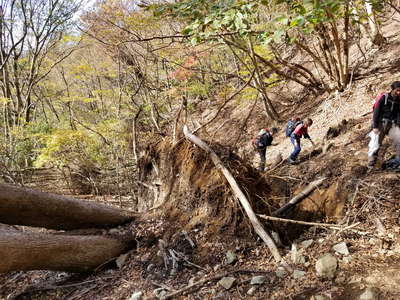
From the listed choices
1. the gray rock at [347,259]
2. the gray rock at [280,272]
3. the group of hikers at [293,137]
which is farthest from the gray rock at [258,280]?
the group of hikers at [293,137]

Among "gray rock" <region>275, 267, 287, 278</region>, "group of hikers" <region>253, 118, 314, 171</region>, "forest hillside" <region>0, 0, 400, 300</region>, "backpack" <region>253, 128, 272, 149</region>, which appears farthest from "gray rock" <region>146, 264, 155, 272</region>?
"backpack" <region>253, 128, 272, 149</region>

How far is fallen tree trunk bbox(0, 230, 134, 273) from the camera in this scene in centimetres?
319

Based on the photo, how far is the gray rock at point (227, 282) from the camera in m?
3.03

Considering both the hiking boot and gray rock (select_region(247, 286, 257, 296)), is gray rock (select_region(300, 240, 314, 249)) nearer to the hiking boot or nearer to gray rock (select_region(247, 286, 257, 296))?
gray rock (select_region(247, 286, 257, 296))

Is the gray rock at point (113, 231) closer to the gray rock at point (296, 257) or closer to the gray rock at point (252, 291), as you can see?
the gray rock at point (252, 291)

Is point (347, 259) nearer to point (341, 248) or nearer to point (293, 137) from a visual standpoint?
point (341, 248)

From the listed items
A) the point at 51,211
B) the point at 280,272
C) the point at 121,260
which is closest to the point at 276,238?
the point at 280,272

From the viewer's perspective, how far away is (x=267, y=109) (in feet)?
38.1

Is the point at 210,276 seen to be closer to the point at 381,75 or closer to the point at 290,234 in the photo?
the point at 290,234

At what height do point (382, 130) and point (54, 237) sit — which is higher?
point (382, 130)

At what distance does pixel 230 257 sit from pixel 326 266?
1.13 m

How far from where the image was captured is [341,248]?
3.22 m

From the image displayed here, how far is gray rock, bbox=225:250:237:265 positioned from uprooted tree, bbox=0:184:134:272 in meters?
1.61

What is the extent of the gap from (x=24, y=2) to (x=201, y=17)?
47.9ft
